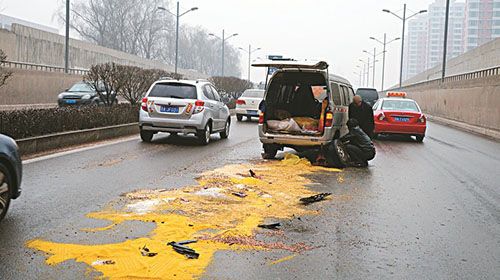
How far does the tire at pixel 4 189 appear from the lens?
6348mm

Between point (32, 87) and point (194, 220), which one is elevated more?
point (32, 87)

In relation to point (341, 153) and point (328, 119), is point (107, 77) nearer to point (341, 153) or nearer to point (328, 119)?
point (328, 119)

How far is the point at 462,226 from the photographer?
7039 mm

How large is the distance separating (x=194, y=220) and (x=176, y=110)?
8579mm

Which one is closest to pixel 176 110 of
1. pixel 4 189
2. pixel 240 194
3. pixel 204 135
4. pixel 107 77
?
pixel 204 135

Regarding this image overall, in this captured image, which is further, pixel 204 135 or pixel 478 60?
pixel 478 60

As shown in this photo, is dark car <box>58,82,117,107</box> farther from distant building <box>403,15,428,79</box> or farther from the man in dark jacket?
distant building <box>403,15,428,79</box>

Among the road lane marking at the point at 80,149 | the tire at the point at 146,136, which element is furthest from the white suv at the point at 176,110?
the road lane marking at the point at 80,149

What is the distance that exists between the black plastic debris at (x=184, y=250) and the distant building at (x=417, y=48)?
180501 mm

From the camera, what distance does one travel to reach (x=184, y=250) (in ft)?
17.9

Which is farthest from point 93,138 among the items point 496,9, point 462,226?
point 496,9

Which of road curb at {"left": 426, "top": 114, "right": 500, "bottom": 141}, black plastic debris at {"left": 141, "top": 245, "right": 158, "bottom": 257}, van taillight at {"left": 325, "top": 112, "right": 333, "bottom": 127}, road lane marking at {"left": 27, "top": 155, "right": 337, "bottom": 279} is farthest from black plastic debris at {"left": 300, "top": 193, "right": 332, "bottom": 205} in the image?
road curb at {"left": 426, "top": 114, "right": 500, "bottom": 141}

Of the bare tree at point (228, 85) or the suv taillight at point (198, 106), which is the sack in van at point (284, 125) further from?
the bare tree at point (228, 85)

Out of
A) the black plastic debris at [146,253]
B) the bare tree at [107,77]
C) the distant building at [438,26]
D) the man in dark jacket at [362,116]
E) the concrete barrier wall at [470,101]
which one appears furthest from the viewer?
the distant building at [438,26]
